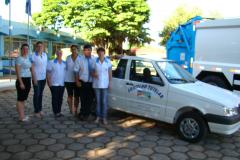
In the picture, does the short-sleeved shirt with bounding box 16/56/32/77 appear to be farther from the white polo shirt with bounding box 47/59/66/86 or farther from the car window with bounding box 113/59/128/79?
the car window with bounding box 113/59/128/79

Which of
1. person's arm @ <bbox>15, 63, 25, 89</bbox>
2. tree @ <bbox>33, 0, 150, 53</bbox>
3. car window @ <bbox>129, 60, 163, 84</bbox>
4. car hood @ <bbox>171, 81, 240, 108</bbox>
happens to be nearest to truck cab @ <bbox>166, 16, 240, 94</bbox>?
car hood @ <bbox>171, 81, 240, 108</bbox>

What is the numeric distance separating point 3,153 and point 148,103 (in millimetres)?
3015

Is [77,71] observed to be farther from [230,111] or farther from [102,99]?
[230,111]

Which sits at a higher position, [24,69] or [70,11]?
[70,11]

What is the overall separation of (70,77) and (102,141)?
2202 mm

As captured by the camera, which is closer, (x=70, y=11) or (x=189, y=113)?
(x=189, y=113)

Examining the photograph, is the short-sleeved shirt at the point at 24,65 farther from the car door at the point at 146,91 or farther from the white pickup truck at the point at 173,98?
the car door at the point at 146,91

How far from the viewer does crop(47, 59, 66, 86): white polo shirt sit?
7031 millimetres

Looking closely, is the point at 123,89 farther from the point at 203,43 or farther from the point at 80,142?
the point at 203,43

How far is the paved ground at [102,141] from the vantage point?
16.3 ft

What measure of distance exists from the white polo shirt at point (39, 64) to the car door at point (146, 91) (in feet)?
6.73

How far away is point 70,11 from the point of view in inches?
1254

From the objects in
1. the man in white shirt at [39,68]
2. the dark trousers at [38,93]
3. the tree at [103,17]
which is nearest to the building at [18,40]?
the tree at [103,17]

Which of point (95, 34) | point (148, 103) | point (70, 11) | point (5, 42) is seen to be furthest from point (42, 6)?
point (148, 103)
